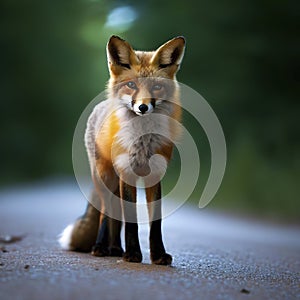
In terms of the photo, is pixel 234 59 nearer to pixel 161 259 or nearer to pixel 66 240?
pixel 66 240

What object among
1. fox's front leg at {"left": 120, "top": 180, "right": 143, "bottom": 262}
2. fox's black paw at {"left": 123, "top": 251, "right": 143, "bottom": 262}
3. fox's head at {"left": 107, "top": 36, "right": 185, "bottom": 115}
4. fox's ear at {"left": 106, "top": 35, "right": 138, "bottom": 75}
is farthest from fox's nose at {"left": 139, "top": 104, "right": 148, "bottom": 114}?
fox's black paw at {"left": 123, "top": 251, "right": 143, "bottom": 262}

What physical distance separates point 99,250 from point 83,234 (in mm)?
374

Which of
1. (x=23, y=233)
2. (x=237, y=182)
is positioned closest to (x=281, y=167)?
(x=237, y=182)

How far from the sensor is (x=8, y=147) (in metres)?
20.5

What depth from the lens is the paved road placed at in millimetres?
3020

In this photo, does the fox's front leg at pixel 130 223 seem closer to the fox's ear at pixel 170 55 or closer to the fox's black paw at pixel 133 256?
the fox's black paw at pixel 133 256

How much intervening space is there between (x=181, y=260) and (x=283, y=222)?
4971 mm

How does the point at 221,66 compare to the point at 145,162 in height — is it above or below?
above

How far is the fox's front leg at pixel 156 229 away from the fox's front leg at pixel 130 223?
12 centimetres

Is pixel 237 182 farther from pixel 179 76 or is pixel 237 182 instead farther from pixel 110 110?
pixel 110 110

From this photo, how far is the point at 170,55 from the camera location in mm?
Answer: 4297

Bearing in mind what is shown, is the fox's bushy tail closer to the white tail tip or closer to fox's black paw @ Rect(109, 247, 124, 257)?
the white tail tip

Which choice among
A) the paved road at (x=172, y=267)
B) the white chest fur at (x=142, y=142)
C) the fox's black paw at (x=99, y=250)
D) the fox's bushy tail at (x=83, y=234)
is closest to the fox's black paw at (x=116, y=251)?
the fox's black paw at (x=99, y=250)

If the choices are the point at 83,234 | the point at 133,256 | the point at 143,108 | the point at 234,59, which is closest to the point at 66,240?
the point at 83,234
